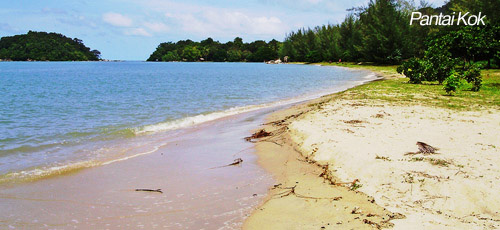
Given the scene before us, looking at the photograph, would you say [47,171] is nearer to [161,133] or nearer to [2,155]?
[2,155]

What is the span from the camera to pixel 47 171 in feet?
27.4

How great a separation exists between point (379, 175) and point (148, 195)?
163 inches

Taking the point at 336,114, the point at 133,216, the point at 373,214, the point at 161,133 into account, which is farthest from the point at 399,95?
the point at 133,216

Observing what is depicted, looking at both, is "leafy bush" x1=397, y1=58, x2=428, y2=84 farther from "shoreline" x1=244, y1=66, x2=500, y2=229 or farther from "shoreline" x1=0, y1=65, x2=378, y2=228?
"shoreline" x1=0, y1=65, x2=378, y2=228

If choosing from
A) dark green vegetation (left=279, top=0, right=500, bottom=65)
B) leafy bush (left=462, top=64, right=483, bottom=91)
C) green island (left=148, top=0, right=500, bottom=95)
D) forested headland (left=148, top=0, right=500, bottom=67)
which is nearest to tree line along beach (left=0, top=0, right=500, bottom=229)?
leafy bush (left=462, top=64, right=483, bottom=91)

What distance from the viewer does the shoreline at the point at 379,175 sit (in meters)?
4.92

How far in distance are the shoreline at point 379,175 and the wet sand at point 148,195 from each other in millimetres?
489

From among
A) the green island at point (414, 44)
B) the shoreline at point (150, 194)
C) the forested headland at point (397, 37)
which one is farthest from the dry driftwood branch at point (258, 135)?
the forested headland at point (397, 37)

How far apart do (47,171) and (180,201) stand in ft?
13.7

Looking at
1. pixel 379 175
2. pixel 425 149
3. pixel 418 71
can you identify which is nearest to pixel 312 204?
pixel 379 175

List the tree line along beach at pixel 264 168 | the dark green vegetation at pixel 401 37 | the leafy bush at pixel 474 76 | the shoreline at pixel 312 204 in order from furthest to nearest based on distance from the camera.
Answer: the dark green vegetation at pixel 401 37
the leafy bush at pixel 474 76
the tree line along beach at pixel 264 168
the shoreline at pixel 312 204

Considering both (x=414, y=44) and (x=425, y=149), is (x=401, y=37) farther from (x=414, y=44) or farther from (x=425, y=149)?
(x=425, y=149)

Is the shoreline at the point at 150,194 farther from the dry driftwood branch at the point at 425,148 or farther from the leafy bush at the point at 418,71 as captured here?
the leafy bush at the point at 418,71

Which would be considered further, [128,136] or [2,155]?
[128,136]
